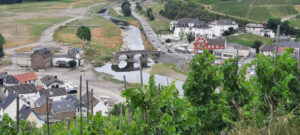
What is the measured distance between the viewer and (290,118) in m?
6.63

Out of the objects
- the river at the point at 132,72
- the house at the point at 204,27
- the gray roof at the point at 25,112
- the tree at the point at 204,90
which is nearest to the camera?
the tree at the point at 204,90

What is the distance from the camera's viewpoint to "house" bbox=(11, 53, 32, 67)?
38062 mm

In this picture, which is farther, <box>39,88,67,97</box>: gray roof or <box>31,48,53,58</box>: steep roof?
<box>31,48,53,58</box>: steep roof

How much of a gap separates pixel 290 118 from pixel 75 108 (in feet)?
57.3

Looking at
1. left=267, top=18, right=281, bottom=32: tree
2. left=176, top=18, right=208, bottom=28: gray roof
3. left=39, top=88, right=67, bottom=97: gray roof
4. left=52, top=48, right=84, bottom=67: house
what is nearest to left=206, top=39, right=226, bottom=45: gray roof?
left=176, top=18, right=208, bottom=28: gray roof

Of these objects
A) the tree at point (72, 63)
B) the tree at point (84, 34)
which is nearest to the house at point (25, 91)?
the tree at point (72, 63)

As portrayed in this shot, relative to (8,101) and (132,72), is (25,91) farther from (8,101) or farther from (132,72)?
(132,72)

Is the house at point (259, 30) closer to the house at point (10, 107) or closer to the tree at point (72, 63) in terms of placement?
the tree at point (72, 63)

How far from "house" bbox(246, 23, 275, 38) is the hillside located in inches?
316

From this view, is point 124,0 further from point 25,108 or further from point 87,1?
point 25,108

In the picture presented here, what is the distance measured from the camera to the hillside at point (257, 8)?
212 feet

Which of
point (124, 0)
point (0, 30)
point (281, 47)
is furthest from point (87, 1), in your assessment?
point (281, 47)

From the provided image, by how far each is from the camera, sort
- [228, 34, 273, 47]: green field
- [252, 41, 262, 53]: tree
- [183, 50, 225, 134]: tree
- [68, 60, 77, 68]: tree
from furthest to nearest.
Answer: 1. [228, 34, 273, 47]: green field
2. [252, 41, 262, 53]: tree
3. [68, 60, 77, 68]: tree
4. [183, 50, 225, 134]: tree

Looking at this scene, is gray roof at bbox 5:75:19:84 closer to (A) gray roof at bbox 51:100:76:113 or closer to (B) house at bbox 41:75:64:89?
(B) house at bbox 41:75:64:89
